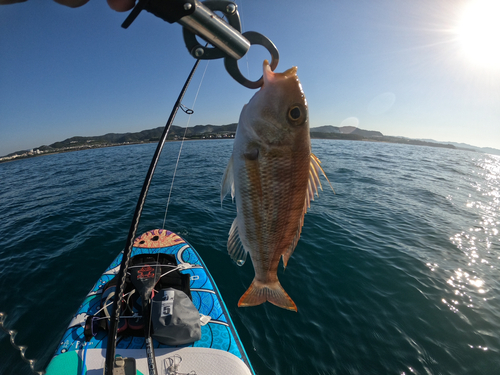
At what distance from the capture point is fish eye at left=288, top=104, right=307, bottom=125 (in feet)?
6.12

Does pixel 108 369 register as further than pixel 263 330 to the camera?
No

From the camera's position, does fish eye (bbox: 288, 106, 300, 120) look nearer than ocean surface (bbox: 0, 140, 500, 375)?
Yes

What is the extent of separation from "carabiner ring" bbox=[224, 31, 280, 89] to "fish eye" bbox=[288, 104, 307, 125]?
473 millimetres

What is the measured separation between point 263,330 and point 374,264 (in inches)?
206

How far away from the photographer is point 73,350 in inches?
164

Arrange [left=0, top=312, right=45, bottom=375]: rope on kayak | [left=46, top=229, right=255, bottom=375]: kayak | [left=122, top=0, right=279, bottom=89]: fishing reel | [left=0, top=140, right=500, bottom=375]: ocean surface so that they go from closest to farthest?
1. [left=122, top=0, right=279, bottom=89]: fishing reel
2. [left=46, top=229, right=255, bottom=375]: kayak
3. [left=0, top=312, right=45, bottom=375]: rope on kayak
4. [left=0, top=140, right=500, bottom=375]: ocean surface

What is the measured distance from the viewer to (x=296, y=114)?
6.16 ft

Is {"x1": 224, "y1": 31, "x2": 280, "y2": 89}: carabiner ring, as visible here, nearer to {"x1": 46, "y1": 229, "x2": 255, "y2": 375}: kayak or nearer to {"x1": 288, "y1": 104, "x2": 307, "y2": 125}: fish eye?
{"x1": 288, "y1": 104, "x2": 307, "y2": 125}: fish eye

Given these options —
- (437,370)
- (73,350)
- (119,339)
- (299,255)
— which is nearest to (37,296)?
(73,350)

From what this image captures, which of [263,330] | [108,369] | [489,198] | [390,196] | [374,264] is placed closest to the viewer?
[108,369]

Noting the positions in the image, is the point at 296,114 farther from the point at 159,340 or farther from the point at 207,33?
the point at 159,340

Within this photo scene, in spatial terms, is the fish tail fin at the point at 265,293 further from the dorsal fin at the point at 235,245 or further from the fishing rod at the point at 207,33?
the fishing rod at the point at 207,33

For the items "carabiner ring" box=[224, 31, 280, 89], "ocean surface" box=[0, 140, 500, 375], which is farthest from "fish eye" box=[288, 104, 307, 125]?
"ocean surface" box=[0, 140, 500, 375]

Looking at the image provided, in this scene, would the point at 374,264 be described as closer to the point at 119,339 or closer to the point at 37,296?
the point at 119,339
